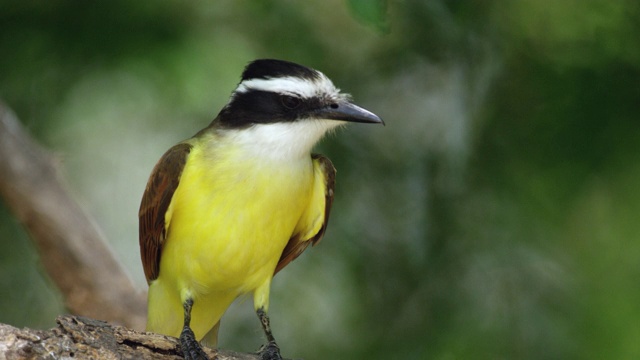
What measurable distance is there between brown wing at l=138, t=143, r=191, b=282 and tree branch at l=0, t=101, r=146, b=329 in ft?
5.98

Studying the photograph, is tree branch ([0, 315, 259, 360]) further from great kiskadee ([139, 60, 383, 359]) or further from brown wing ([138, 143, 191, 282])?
brown wing ([138, 143, 191, 282])

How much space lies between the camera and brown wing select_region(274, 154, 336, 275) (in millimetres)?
4992

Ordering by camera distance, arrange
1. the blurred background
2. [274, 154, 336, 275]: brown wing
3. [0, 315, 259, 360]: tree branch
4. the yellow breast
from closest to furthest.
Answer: [0, 315, 259, 360]: tree branch < the yellow breast < [274, 154, 336, 275]: brown wing < the blurred background

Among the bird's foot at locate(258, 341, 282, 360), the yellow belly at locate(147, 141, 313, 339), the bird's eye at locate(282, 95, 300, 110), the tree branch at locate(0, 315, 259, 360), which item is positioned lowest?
the tree branch at locate(0, 315, 259, 360)

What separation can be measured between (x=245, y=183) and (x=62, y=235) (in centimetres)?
249

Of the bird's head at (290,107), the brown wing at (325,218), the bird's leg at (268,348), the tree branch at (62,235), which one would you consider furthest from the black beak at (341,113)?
the tree branch at (62,235)

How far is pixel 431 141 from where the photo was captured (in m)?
6.97

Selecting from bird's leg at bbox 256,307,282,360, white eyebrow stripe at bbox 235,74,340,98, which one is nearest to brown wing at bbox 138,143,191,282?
white eyebrow stripe at bbox 235,74,340,98

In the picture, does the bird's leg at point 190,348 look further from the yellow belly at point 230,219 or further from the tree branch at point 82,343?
the yellow belly at point 230,219

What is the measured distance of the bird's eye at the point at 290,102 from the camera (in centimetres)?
458

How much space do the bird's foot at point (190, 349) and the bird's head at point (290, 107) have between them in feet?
3.28

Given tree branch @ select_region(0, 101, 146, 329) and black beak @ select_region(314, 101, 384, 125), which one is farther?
tree branch @ select_region(0, 101, 146, 329)

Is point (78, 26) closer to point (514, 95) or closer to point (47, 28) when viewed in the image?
point (47, 28)

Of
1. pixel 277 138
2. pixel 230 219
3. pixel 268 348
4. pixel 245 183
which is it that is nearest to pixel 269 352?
pixel 268 348
